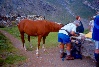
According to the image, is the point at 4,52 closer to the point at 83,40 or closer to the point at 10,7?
the point at 83,40

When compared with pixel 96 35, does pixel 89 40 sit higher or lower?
lower

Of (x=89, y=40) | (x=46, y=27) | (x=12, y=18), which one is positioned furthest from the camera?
(x=12, y=18)

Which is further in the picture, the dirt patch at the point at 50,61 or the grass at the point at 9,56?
the grass at the point at 9,56

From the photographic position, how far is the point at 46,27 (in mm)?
11148

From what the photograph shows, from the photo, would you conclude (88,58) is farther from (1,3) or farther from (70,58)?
(1,3)

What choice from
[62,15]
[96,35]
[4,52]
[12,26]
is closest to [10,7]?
[62,15]

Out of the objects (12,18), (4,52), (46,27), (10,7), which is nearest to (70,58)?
(46,27)

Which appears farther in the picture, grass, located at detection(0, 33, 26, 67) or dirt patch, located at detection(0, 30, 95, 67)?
grass, located at detection(0, 33, 26, 67)

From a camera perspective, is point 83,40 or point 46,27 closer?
point 83,40

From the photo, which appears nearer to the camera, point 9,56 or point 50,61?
point 50,61

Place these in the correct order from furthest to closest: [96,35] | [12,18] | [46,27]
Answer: [12,18]
[46,27]
[96,35]

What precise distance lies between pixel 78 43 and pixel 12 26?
1295cm

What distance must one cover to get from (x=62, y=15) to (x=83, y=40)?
23732mm

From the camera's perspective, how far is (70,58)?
33.2ft
